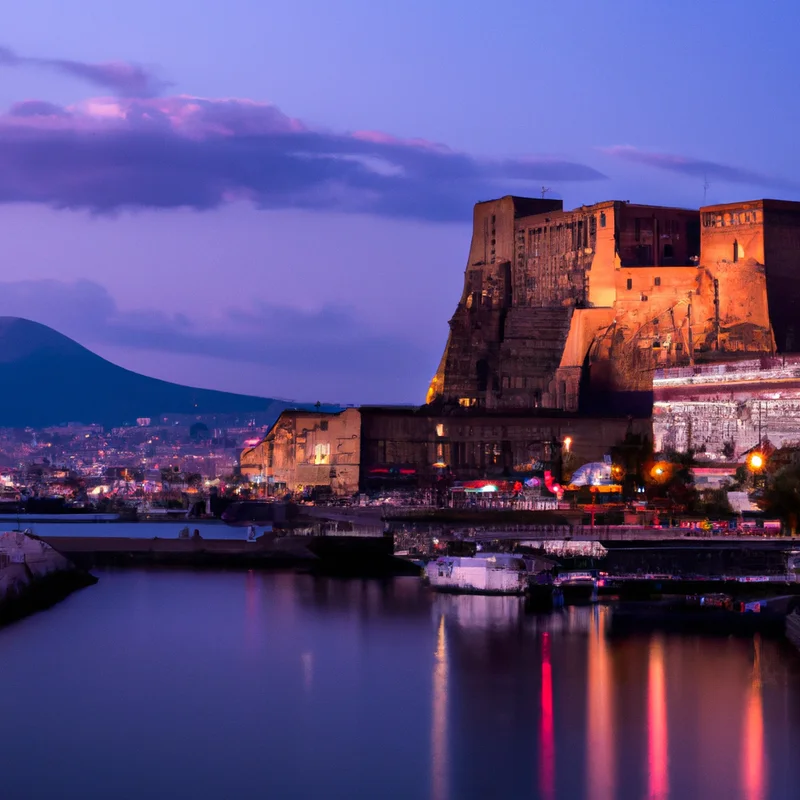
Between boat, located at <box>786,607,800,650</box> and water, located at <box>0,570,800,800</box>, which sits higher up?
boat, located at <box>786,607,800,650</box>

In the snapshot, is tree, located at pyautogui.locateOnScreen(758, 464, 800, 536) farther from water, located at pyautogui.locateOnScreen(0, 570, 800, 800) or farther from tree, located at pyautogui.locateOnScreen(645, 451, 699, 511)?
water, located at pyautogui.locateOnScreen(0, 570, 800, 800)

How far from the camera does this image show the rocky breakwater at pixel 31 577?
148 feet

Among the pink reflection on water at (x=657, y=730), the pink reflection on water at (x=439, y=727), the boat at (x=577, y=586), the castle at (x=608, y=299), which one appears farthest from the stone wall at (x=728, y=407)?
the pink reflection on water at (x=439, y=727)

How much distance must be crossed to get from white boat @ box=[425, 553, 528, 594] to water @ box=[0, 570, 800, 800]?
10.4 feet

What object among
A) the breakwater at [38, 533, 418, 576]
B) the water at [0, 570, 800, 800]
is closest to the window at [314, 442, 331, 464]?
the breakwater at [38, 533, 418, 576]

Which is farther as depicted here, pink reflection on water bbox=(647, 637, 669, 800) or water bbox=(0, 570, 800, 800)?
water bbox=(0, 570, 800, 800)

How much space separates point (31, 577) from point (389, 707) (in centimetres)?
2087

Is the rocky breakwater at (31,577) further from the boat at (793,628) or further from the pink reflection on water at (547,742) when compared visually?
the boat at (793,628)

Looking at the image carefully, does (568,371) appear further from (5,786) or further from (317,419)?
(5,786)

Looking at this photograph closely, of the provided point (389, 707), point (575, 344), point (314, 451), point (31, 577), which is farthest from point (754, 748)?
point (314, 451)

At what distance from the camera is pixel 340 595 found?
5188 centimetres

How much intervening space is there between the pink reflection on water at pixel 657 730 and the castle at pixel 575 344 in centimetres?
3950

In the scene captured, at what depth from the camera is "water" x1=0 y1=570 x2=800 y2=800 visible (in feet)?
83.5

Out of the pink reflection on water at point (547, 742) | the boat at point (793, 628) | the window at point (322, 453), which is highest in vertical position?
the window at point (322, 453)
